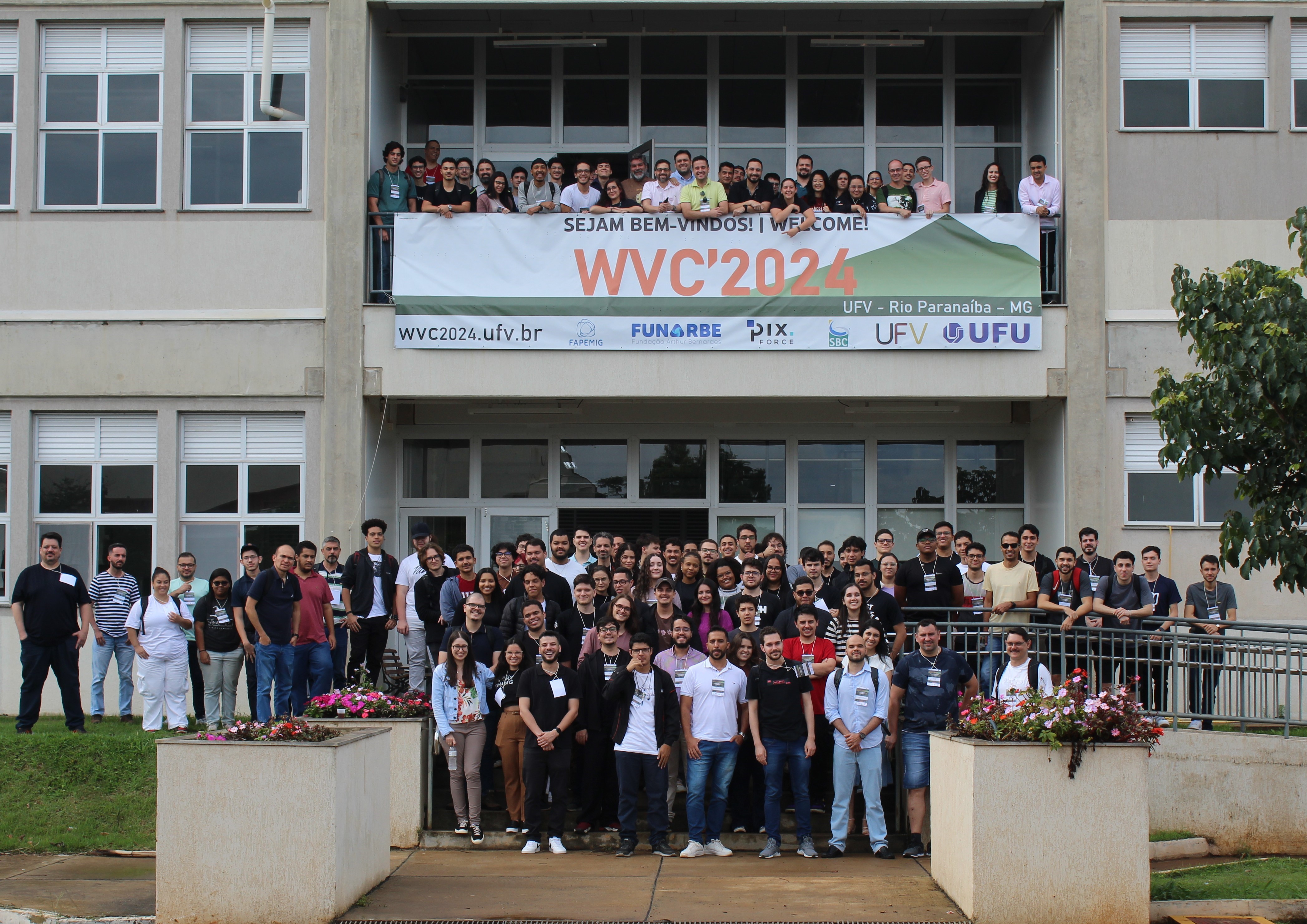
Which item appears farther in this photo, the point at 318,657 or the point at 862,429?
the point at 862,429

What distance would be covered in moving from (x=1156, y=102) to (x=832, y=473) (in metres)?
6.02

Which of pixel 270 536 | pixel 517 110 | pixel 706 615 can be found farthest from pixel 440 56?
pixel 706 615

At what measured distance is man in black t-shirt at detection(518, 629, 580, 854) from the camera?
9.98 meters

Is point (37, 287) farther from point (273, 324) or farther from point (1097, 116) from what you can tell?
point (1097, 116)

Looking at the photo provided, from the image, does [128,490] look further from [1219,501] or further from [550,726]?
[1219,501]

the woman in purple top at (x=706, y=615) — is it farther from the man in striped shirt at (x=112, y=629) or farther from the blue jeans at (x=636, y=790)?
the man in striped shirt at (x=112, y=629)

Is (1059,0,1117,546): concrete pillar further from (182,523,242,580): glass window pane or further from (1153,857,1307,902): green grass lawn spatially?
(182,523,242,580): glass window pane

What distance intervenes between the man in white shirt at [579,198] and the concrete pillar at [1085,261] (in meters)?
5.67

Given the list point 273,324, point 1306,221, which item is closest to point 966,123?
point 1306,221

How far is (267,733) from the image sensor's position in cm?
828

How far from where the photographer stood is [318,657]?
39.4ft

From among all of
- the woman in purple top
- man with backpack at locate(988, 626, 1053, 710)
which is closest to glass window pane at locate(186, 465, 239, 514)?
the woman in purple top

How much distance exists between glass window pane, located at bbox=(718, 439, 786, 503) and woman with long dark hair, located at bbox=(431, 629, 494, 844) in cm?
714

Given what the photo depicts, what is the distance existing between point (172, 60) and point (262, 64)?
120 cm
